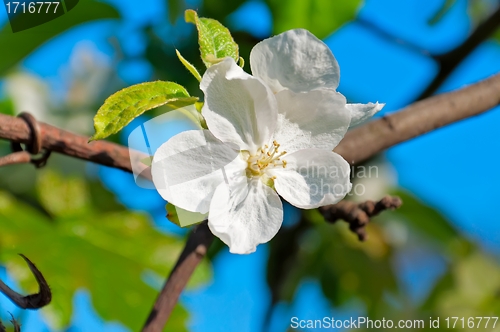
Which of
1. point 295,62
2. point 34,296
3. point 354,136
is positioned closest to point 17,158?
point 34,296

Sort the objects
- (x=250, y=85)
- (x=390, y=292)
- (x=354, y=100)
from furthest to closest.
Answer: (x=390, y=292) → (x=354, y=100) → (x=250, y=85)

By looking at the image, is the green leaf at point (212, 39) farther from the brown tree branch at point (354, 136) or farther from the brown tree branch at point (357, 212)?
the brown tree branch at point (357, 212)

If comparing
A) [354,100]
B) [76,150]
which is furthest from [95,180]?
[76,150]

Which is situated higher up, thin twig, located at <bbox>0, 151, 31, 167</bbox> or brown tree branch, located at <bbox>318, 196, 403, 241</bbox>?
thin twig, located at <bbox>0, 151, 31, 167</bbox>

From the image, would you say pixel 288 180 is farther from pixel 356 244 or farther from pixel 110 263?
pixel 356 244

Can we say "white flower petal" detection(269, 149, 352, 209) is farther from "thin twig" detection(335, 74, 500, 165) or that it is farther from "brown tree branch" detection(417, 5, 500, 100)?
"brown tree branch" detection(417, 5, 500, 100)

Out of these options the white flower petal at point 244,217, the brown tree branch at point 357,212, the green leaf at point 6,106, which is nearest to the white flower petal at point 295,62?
the white flower petal at point 244,217

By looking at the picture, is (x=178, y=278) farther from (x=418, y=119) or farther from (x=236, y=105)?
(x=418, y=119)

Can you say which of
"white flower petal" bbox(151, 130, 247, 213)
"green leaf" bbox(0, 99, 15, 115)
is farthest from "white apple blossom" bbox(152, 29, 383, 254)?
"green leaf" bbox(0, 99, 15, 115)
